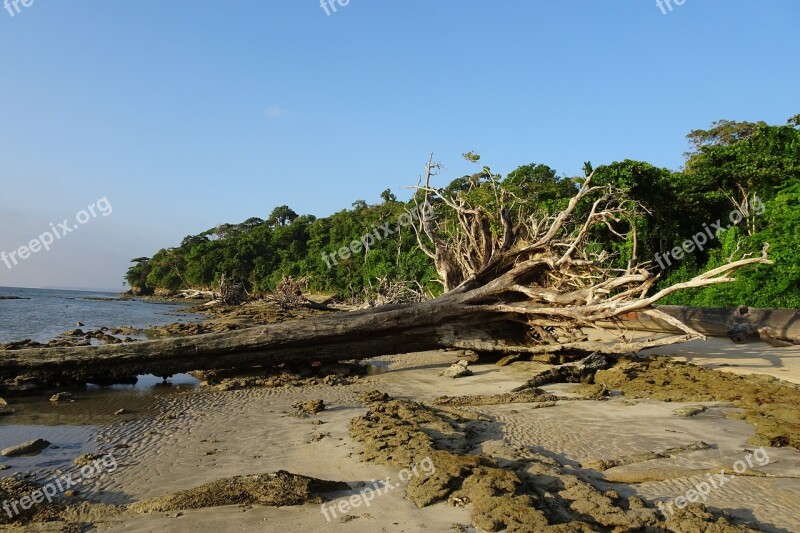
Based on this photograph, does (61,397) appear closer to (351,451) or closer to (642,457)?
(351,451)

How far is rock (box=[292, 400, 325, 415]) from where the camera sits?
5945 mm

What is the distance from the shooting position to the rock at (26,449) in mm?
4551

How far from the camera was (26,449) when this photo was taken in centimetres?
462

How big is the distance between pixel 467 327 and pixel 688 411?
459 centimetres

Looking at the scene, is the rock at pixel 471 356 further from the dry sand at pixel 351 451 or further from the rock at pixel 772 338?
the rock at pixel 772 338

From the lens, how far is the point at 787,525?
295cm

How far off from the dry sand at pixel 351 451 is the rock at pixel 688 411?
0.24 ft

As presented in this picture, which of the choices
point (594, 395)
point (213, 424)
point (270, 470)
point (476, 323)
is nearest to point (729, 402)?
point (594, 395)

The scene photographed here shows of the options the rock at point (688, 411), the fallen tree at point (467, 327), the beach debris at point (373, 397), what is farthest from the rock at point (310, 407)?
the rock at point (688, 411)

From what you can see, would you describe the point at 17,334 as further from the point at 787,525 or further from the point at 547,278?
the point at 787,525

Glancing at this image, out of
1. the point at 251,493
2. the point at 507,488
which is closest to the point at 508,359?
the point at 507,488

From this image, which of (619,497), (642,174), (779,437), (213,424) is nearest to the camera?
(619,497)

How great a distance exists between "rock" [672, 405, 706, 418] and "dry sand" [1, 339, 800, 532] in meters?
0.07

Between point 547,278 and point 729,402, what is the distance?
5427 mm
